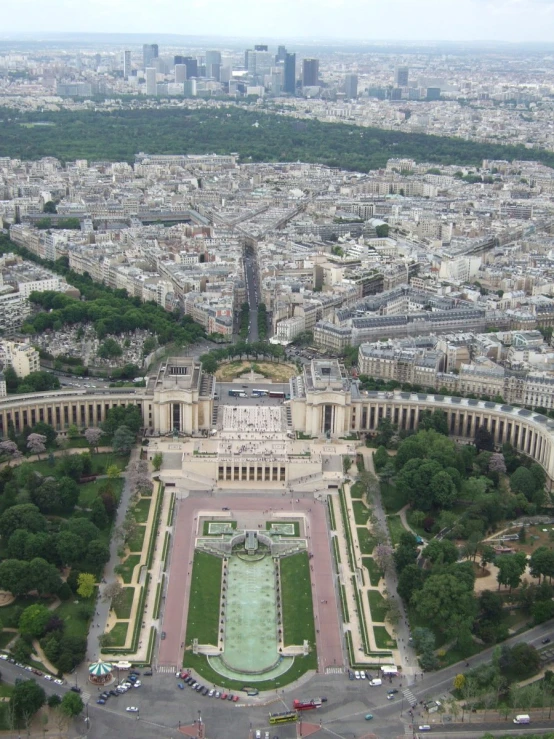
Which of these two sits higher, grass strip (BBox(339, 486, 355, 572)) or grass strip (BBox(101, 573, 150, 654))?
grass strip (BBox(339, 486, 355, 572))

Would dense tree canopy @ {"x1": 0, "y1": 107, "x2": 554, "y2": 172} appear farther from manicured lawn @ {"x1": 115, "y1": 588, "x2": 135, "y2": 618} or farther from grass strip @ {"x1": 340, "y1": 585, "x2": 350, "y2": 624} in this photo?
manicured lawn @ {"x1": 115, "y1": 588, "x2": 135, "y2": 618}

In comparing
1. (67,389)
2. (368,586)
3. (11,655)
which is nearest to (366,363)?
(67,389)

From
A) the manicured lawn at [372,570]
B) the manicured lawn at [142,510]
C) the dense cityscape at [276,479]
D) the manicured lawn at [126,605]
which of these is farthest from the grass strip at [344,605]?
the manicured lawn at [142,510]

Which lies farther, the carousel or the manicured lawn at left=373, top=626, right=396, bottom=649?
the manicured lawn at left=373, top=626, right=396, bottom=649

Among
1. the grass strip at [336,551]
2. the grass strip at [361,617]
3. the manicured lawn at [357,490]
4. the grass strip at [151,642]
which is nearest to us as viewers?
the grass strip at [151,642]

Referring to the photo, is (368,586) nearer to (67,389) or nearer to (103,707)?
(103,707)

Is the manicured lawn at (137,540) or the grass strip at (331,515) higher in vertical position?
the manicured lawn at (137,540)

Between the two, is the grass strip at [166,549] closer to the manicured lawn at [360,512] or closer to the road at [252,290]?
the manicured lawn at [360,512]

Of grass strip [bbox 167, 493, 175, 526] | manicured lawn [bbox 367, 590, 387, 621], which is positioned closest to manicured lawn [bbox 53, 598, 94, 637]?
grass strip [bbox 167, 493, 175, 526]
